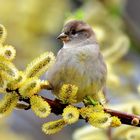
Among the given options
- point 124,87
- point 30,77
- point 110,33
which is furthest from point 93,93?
point 110,33

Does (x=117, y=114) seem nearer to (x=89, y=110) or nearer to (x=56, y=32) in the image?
(x=89, y=110)

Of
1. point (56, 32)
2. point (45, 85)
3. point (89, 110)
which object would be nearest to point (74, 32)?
point (45, 85)

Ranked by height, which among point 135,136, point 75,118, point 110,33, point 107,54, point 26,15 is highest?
point 26,15

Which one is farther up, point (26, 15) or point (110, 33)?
point (26, 15)

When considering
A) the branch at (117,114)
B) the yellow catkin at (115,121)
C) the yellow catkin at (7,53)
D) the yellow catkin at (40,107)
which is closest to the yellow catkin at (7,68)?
the yellow catkin at (7,53)

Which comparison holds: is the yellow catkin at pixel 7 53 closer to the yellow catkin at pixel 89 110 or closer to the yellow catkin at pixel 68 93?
the yellow catkin at pixel 68 93

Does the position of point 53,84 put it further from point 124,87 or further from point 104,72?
point 124,87
